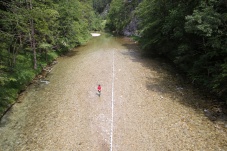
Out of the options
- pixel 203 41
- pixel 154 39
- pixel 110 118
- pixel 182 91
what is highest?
pixel 203 41

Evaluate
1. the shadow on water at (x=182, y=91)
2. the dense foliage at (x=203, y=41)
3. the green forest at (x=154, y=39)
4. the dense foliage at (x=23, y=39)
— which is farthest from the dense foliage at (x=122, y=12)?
the shadow on water at (x=182, y=91)

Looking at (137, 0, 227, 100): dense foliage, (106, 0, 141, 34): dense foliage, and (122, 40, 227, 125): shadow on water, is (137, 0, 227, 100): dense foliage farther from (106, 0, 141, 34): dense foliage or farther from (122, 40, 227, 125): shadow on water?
(106, 0, 141, 34): dense foliage

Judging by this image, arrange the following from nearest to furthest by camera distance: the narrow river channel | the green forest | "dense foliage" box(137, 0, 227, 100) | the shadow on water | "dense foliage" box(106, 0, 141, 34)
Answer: the narrow river channel → the shadow on water → "dense foliage" box(137, 0, 227, 100) → the green forest → "dense foliage" box(106, 0, 141, 34)

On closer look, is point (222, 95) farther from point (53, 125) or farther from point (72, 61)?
point (72, 61)

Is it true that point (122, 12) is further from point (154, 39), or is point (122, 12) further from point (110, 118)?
point (110, 118)

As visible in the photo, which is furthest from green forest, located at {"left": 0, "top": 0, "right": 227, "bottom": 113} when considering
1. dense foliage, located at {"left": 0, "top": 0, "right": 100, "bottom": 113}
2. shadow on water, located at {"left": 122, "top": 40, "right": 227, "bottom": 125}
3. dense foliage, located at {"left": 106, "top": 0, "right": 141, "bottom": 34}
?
dense foliage, located at {"left": 106, "top": 0, "right": 141, "bottom": 34}

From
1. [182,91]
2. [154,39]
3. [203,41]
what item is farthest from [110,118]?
[154,39]

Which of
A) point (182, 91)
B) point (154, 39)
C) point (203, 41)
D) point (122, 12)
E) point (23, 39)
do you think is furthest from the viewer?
point (122, 12)

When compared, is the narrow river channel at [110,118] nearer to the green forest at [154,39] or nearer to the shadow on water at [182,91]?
the shadow on water at [182,91]
